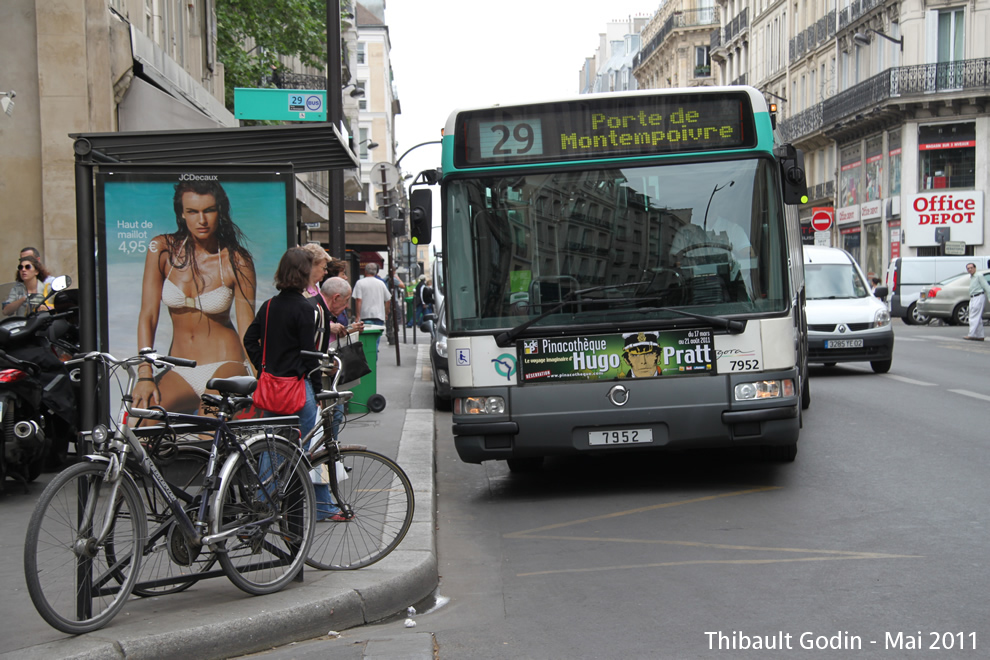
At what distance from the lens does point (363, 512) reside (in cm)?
631

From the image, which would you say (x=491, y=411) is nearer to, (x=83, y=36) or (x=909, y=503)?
(x=909, y=503)

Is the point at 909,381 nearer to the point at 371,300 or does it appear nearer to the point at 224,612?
the point at 371,300

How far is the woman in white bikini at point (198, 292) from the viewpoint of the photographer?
26.3 ft

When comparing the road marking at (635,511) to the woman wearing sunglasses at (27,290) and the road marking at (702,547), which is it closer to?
the road marking at (702,547)

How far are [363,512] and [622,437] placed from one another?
8.99 ft

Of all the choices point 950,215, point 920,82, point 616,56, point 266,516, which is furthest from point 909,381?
point 616,56

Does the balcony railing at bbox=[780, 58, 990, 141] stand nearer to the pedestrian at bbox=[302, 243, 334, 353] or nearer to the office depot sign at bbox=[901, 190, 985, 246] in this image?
the office depot sign at bbox=[901, 190, 985, 246]

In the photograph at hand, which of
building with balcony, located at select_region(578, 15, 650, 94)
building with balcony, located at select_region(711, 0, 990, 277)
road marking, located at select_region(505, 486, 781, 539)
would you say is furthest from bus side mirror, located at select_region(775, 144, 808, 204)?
building with balcony, located at select_region(578, 15, 650, 94)

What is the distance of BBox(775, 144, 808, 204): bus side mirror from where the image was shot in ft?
28.5

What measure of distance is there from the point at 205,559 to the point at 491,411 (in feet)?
11.2

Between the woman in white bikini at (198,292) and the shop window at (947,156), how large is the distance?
136ft

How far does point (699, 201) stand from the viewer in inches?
334

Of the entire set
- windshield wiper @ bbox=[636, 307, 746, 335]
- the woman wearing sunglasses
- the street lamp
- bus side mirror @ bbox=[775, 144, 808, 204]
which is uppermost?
the street lamp

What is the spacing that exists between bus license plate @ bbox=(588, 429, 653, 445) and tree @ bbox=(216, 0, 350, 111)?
86.4 feet
